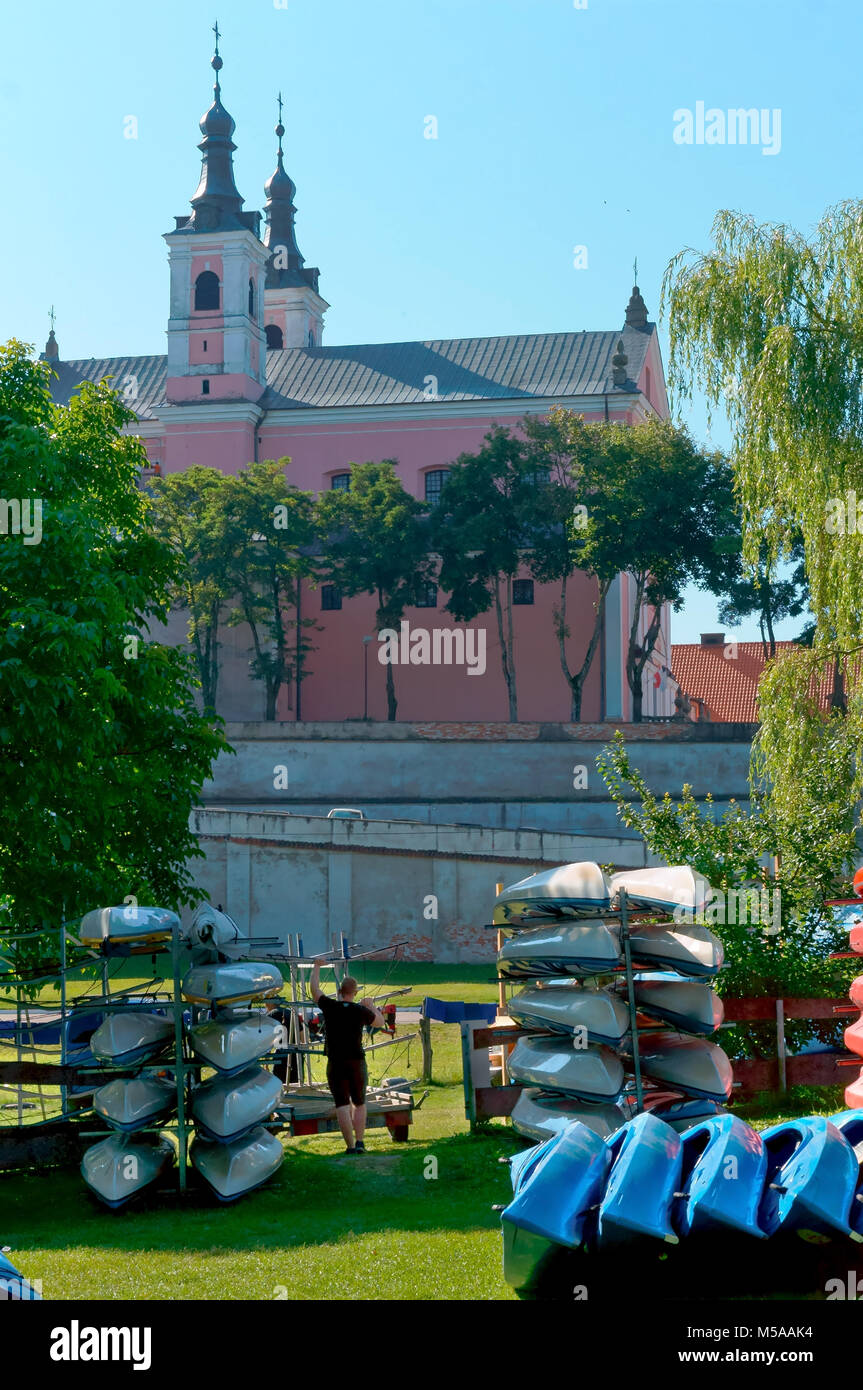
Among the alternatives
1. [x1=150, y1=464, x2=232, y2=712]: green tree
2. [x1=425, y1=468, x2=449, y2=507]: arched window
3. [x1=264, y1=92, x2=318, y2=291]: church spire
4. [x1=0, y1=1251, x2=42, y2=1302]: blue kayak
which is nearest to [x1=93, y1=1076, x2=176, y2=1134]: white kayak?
[x1=0, y1=1251, x2=42, y2=1302]: blue kayak

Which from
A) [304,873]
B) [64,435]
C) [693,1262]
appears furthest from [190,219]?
[693,1262]

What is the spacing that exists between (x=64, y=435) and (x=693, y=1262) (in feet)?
47.3

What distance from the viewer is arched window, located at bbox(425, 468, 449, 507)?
61281 mm

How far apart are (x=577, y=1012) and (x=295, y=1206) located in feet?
8.03

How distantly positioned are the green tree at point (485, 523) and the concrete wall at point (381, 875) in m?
13.5

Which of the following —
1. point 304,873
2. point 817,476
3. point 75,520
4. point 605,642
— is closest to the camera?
point 75,520

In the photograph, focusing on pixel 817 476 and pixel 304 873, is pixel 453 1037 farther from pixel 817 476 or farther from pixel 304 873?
pixel 304 873

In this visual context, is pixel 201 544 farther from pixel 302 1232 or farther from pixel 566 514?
pixel 302 1232

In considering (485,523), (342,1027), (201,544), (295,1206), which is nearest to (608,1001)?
(342,1027)

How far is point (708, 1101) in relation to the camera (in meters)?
11.4

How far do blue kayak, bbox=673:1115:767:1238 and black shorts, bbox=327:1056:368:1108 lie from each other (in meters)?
5.05

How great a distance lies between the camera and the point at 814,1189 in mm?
7418

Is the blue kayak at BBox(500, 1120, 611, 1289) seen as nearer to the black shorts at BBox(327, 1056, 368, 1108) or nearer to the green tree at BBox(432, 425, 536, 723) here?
the black shorts at BBox(327, 1056, 368, 1108)
